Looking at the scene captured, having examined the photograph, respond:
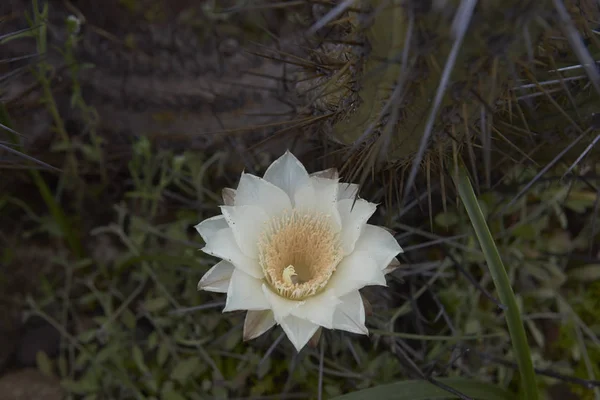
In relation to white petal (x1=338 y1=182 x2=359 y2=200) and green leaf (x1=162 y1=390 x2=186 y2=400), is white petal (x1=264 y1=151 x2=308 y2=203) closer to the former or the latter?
white petal (x1=338 y1=182 x2=359 y2=200)

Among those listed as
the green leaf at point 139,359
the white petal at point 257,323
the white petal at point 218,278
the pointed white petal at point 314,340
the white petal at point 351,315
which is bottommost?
the green leaf at point 139,359

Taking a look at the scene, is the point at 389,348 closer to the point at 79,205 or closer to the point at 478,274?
the point at 478,274

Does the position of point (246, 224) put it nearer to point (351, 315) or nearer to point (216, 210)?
point (351, 315)

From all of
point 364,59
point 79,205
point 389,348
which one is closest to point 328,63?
point 364,59

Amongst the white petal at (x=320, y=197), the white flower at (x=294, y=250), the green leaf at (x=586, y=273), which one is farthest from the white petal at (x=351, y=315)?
the green leaf at (x=586, y=273)

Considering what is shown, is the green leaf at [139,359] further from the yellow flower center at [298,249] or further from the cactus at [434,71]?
the cactus at [434,71]

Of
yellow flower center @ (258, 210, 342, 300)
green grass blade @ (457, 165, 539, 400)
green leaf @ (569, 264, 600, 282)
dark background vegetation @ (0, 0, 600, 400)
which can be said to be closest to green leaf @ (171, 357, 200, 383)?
dark background vegetation @ (0, 0, 600, 400)
